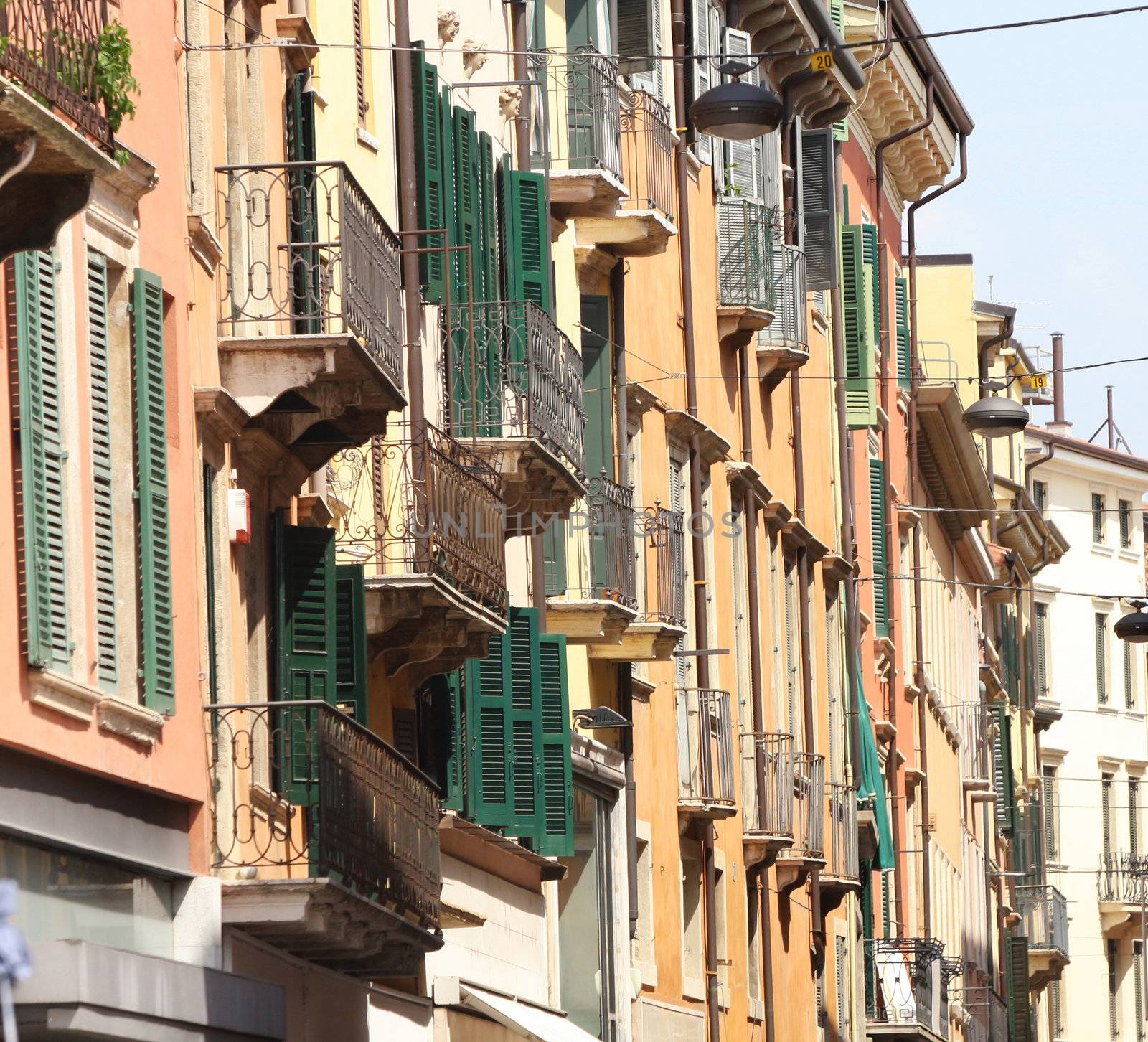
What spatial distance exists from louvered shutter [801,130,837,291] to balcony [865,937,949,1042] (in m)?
8.35

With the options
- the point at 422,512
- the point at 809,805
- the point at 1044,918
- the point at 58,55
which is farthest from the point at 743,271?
the point at 1044,918

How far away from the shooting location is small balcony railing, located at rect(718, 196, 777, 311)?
2888 centimetres

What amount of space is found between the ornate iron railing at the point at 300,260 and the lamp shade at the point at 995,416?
80.5 ft

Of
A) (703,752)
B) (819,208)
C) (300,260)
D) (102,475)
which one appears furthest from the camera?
(819,208)

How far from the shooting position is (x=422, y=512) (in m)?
17.0

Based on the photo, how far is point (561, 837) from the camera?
20969 millimetres

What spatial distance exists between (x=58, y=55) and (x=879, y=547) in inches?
1127

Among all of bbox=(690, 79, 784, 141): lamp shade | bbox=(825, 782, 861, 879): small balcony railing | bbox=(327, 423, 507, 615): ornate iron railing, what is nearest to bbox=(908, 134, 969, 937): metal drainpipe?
bbox=(825, 782, 861, 879): small balcony railing

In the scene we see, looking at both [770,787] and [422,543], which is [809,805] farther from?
[422,543]

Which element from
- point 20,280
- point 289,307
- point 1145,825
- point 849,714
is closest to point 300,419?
point 289,307

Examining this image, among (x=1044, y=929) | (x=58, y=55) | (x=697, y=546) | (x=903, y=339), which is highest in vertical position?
(x=903, y=339)

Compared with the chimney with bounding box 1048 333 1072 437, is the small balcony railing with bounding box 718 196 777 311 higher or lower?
lower

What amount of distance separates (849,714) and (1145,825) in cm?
3692

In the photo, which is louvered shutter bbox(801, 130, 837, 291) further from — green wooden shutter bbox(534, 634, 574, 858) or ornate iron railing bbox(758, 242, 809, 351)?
green wooden shutter bbox(534, 634, 574, 858)
